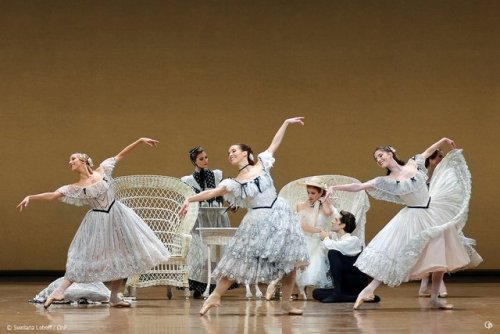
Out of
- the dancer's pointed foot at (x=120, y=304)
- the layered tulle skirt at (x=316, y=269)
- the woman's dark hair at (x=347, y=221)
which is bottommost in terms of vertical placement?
the dancer's pointed foot at (x=120, y=304)

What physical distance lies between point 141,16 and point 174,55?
558 mm

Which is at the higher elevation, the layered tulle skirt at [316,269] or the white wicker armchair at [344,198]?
the white wicker armchair at [344,198]

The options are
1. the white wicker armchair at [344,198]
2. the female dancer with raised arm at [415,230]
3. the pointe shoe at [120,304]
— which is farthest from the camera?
the white wicker armchair at [344,198]

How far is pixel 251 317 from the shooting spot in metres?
6.50

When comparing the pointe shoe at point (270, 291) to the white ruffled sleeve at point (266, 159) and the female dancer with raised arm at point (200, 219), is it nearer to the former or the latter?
the female dancer with raised arm at point (200, 219)

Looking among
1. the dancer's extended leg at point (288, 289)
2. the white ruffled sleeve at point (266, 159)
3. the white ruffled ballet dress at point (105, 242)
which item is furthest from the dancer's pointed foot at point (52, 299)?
the white ruffled sleeve at point (266, 159)

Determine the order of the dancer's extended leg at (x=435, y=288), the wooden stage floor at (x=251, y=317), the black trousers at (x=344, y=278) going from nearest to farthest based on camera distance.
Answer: the wooden stage floor at (x=251, y=317) < the dancer's extended leg at (x=435, y=288) < the black trousers at (x=344, y=278)

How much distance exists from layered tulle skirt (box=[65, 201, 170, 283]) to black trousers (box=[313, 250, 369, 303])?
1.39m

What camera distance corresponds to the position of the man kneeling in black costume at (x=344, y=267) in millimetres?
7938

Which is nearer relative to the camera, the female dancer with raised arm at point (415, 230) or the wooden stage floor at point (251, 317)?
the wooden stage floor at point (251, 317)

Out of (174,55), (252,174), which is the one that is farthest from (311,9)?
(252,174)

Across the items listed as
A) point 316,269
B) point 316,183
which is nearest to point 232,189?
point 316,183

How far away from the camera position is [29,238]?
10.9m

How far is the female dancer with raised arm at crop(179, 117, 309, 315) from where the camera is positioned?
6.39m
